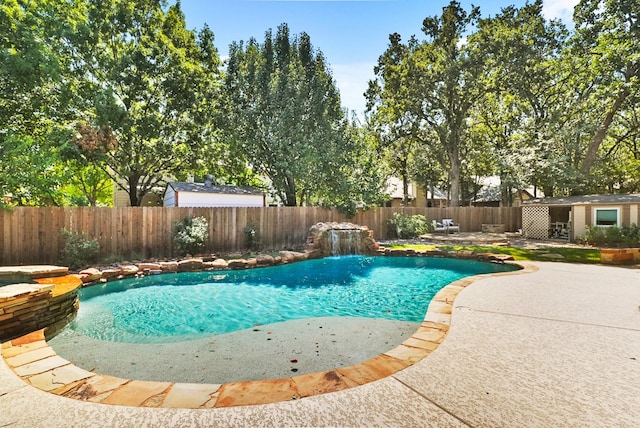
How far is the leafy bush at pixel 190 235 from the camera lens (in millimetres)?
9164

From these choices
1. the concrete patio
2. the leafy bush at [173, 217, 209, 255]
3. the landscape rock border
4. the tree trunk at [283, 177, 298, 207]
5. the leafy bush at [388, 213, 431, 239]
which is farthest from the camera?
the leafy bush at [388, 213, 431, 239]

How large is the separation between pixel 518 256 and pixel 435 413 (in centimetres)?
934

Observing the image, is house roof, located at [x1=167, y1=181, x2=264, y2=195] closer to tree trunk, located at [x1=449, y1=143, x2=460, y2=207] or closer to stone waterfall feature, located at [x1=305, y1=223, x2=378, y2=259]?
stone waterfall feature, located at [x1=305, y1=223, x2=378, y2=259]

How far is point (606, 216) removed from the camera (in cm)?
1270

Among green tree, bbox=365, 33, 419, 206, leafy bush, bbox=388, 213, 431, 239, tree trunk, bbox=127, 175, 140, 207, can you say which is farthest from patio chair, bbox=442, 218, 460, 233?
tree trunk, bbox=127, 175, 140, 207

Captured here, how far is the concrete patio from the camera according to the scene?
1832 millimetres

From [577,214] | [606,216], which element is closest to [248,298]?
[577,214]

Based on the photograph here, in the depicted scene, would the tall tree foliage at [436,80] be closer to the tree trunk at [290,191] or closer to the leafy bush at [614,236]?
the leafy bush at [614,236]

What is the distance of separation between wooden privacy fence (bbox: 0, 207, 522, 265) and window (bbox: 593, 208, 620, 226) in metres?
10.5

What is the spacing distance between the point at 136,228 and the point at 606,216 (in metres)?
18.1

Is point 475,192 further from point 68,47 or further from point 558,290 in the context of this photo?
Result: point 68,47

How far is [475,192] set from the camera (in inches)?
1088

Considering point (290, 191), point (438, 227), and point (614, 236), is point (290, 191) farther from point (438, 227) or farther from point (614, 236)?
point (614, 236)

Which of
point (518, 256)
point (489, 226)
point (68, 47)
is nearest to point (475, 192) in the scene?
point (489, 226)
